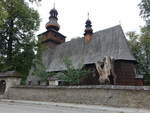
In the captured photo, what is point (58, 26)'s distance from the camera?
29156 millimetres

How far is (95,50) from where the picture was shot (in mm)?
18781

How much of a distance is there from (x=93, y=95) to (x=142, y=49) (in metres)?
19.8

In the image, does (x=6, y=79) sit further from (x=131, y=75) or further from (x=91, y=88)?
(x=131, y=75)

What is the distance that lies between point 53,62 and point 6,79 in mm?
9389

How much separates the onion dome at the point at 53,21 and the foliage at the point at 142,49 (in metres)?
14.9

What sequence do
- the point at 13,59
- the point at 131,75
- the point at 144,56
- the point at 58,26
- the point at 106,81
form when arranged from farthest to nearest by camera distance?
the point at 58,26
the point at 144,56
the point at 13,59
the point at 131,75
the point at 106,81

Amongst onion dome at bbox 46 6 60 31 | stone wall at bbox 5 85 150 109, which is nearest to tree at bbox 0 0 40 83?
stone wall at bbox 5 85 150 109

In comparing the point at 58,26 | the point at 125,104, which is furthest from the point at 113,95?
the point at 58,26

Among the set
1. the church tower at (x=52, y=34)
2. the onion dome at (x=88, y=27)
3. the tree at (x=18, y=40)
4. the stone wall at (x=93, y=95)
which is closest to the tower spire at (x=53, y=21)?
the church tower at (x=52, y=34)

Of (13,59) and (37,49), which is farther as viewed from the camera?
(37,49)

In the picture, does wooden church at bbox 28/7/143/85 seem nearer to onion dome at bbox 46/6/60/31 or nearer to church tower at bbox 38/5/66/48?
church tower at bbox 38/5/66/48

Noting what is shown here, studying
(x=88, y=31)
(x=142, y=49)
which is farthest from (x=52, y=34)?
(x=142, y=49)

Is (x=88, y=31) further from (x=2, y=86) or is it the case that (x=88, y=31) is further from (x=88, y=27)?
(x=2, y=86)

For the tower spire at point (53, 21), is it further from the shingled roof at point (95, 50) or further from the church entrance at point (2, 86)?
the church entrance at point (2, 86)
